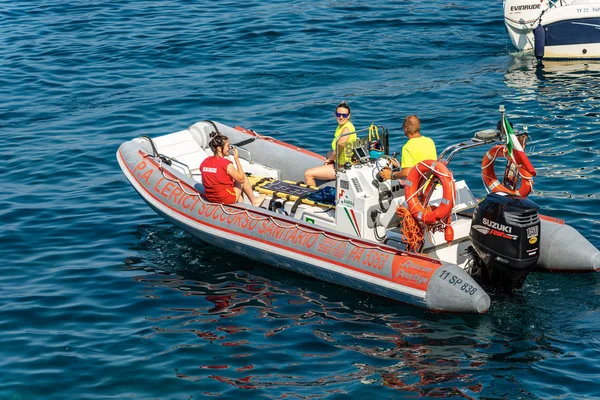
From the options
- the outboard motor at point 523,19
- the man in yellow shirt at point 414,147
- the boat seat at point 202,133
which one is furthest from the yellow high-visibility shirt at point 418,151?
the outboard motor at point 523,19

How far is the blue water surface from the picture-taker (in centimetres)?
951

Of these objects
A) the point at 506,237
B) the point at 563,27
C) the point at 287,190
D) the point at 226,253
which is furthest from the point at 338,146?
the point at 563,27

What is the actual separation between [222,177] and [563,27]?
1116cm

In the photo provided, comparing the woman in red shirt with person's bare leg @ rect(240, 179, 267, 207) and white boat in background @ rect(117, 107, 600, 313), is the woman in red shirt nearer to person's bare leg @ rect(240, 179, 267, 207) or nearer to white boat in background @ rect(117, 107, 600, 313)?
person's bare leg @ rect(240, 179, 267, 207)

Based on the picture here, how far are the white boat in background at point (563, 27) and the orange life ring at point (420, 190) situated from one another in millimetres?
10881

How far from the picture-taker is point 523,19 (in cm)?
2108

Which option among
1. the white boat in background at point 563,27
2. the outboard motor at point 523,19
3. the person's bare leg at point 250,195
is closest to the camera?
the person's bare leg at point 250,195

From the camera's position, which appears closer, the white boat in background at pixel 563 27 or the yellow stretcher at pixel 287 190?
the yellow stretcher at pixel 287 190

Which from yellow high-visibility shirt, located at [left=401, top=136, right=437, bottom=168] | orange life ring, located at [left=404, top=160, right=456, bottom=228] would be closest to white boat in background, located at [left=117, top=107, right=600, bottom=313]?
orange life ring, located at [left=404, top=160, right=456, bottom=228]

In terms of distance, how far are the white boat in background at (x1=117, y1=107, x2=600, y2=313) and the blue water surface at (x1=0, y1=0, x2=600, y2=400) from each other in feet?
1.19

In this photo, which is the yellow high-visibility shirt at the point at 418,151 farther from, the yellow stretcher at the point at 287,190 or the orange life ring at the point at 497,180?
the yellow stretcher at the point at 287,190

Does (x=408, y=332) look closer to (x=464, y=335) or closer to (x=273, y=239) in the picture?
(x=464, y=335)

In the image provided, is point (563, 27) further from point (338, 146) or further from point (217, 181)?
point (217, 181)

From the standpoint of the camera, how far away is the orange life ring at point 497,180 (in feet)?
35.6
